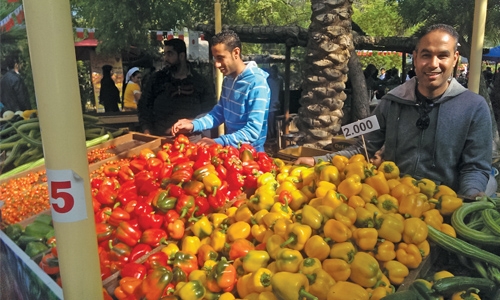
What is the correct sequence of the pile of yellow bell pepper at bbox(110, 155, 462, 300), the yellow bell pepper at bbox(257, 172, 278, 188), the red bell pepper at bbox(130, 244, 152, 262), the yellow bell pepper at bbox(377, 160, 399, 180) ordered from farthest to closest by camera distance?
the yellow bell pepper at bbox(257, 172, 278, 188) → the yellow bell pepper at bbox(377, 160, 399, 180) → the red bell pepper at bbox(130, 244, 152, 262) → the pile of yellow bell pepper at bbox(110, 155, 462, 300)

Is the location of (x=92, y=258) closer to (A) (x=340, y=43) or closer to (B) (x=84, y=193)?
(B) (x=84, y=193)

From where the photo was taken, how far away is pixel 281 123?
8508 millimetres

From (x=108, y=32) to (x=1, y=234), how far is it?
6.33 metres

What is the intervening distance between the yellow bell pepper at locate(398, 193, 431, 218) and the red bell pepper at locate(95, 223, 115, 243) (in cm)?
154

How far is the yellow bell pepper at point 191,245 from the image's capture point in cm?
213

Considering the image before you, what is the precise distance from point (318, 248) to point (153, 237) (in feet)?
2.99

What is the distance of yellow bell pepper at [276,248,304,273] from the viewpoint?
1757 mm

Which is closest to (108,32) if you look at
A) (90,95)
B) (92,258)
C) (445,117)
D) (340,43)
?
(90,95)

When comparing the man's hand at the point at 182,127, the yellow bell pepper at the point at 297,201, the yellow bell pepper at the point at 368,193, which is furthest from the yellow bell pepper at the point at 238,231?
the man's hand at the point at 182,127

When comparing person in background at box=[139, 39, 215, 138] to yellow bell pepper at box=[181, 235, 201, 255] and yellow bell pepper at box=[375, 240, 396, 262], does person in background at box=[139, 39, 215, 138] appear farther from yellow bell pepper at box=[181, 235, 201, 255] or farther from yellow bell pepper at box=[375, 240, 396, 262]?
yellow bell pepper at box=[375, 240, 396, 262]

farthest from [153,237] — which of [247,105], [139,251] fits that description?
[247,105]

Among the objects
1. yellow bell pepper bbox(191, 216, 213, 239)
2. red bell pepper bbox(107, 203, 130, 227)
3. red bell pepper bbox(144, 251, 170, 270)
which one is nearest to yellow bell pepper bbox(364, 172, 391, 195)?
yellow bell pepper bbox(191, 216, 213, 239)

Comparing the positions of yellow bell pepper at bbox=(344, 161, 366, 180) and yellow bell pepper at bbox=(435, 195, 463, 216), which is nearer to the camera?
yellow bell pepper at bbox=(435, 195, 463, 216)

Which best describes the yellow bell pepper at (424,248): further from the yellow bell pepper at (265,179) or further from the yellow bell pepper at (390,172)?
the yellow bell pepper at (265,179)
